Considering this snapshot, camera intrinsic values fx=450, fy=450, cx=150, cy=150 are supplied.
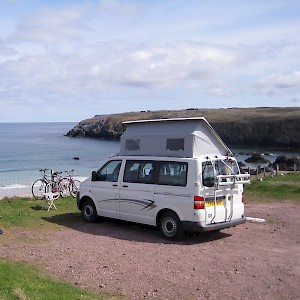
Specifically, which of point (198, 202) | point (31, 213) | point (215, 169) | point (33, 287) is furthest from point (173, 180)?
point (31, 213)

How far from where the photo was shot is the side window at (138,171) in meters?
11.2

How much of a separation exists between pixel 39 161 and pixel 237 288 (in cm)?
5556

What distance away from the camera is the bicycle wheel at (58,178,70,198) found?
18.8 metres

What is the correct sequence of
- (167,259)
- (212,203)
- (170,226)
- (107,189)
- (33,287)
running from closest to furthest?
(33,287) < (167,259) < (212,203) < (170,226) < (107,189)

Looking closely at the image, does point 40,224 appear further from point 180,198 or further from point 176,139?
point 176,139

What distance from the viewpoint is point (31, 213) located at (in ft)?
44.7

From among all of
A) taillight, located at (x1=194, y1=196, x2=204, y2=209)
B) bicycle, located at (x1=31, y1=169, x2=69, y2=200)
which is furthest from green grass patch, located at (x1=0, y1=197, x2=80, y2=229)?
taillight, located at (x1=194, y1=196, x2=204, y2=209)

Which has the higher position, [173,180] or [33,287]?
[173,180]

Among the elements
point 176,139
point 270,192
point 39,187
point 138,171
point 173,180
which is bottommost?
point 270,192

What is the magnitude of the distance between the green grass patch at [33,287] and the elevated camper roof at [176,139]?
458 centimetres

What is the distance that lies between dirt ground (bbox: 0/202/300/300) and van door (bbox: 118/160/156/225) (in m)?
0.45

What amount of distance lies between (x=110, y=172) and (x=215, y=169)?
125 inches

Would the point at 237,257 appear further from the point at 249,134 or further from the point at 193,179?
the point at 249,134

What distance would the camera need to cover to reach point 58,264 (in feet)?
27.6
